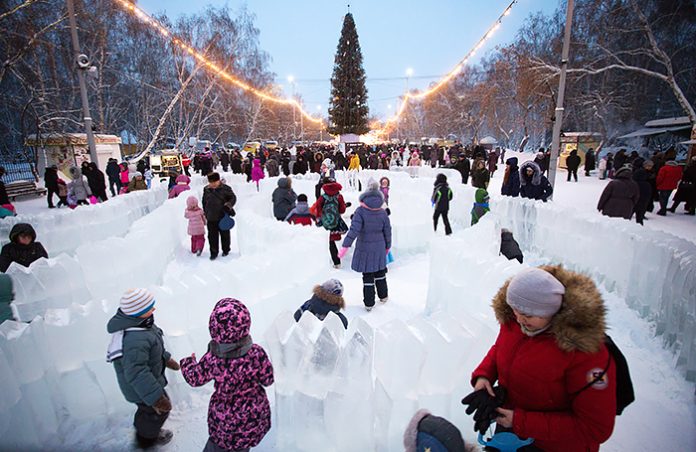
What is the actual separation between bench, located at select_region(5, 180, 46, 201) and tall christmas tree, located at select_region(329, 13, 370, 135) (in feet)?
81.2

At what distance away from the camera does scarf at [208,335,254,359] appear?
6.32ft

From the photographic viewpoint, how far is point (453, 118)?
153ft

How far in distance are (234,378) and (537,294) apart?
1.62 m

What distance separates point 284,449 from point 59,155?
68.0ft

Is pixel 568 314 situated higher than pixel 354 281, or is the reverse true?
pixel 568 314

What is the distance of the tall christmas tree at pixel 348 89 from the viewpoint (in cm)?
3366

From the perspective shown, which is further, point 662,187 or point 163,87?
point 163,87

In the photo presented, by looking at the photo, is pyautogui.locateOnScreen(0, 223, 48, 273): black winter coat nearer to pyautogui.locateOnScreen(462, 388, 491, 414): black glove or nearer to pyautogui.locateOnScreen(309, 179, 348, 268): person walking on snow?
pyautogui.locateOnScreen(309, 179, 348, 268): person walking on snow

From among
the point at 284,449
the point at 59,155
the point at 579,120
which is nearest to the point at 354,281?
the point at 284,449

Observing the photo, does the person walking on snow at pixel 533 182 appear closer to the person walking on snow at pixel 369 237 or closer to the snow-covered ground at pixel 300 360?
the snow-covered ground at pixel 300 360

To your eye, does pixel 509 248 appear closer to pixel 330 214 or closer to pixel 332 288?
pixel 330 214

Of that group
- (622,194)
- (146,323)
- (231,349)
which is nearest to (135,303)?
(146,323)

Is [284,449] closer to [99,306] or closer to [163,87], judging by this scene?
[99,306]

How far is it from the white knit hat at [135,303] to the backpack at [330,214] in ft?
13.8
